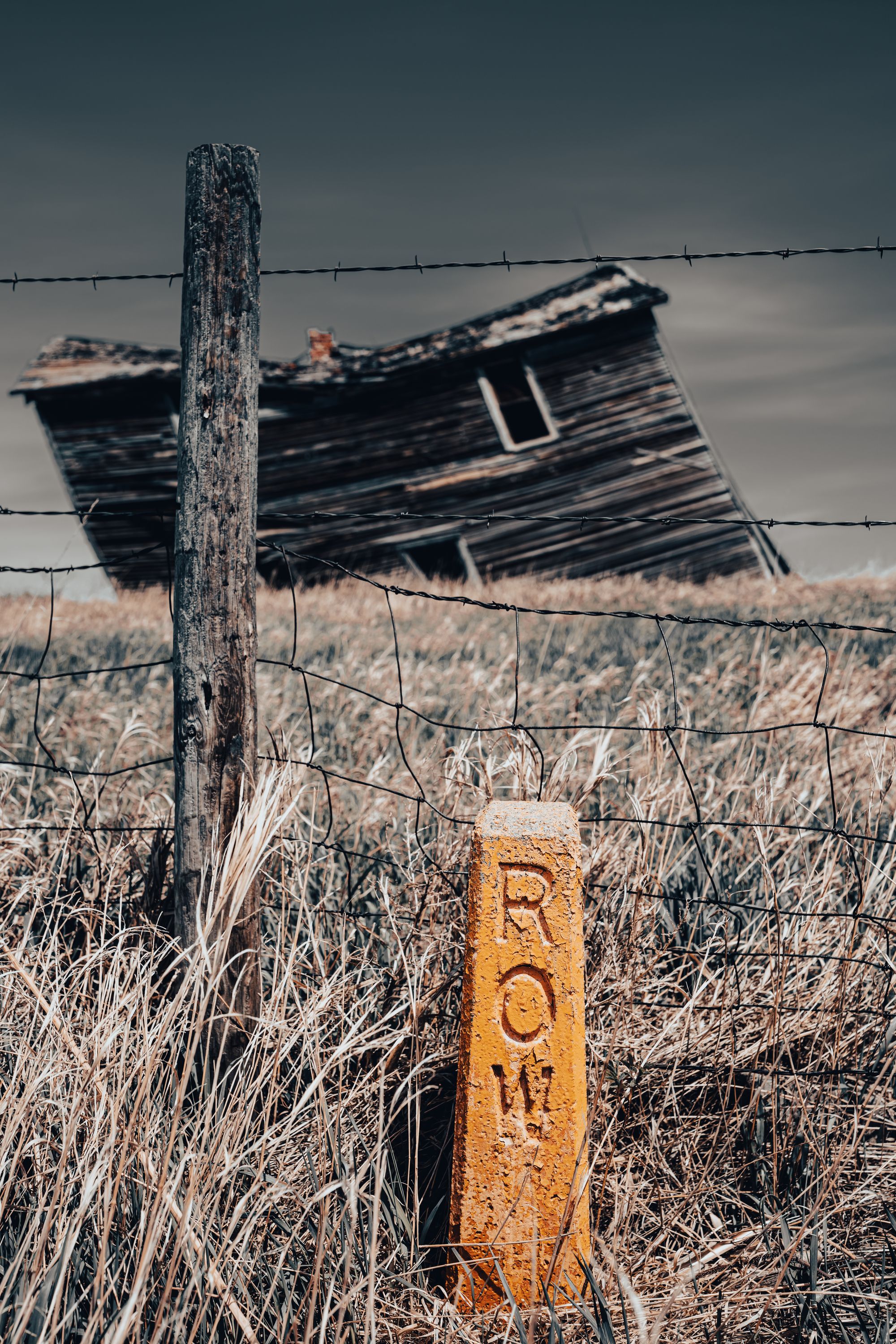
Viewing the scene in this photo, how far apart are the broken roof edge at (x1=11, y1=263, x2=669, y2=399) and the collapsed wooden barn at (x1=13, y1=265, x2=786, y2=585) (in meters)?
0.04

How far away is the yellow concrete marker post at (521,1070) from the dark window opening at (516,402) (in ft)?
50.2

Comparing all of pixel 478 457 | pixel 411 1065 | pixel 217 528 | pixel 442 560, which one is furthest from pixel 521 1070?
pixel 442 560

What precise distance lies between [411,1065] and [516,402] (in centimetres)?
1615

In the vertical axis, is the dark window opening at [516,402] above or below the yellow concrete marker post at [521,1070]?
above

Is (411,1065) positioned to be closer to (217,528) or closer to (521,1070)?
(521,1070)

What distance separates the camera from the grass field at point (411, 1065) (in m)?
1.61

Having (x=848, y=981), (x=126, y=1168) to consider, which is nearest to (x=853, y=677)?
(x=848, y=981)

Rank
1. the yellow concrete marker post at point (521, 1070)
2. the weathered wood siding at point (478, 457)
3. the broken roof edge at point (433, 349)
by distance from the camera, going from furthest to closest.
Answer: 1. the weathered wood siding at point (478, 457)
2. the broken roof edge at point (433, 349)
3. the yellow concrete marker post at point (521, 1070)

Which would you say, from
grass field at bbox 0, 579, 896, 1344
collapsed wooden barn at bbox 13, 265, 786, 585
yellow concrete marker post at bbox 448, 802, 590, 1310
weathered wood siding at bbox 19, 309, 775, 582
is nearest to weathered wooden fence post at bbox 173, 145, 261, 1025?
grass field at bbox 0, 579, 896, 1344

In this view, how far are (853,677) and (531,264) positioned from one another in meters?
3.79

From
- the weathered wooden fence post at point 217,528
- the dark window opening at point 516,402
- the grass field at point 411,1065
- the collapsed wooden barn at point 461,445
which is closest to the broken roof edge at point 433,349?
the collapsed wooden barn at point 461,445

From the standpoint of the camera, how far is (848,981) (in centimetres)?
225

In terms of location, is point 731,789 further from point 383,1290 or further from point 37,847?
point 37,847

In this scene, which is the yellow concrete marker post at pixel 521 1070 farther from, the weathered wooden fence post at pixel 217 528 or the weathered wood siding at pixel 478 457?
the weathered wood siding at pixel 478 457
